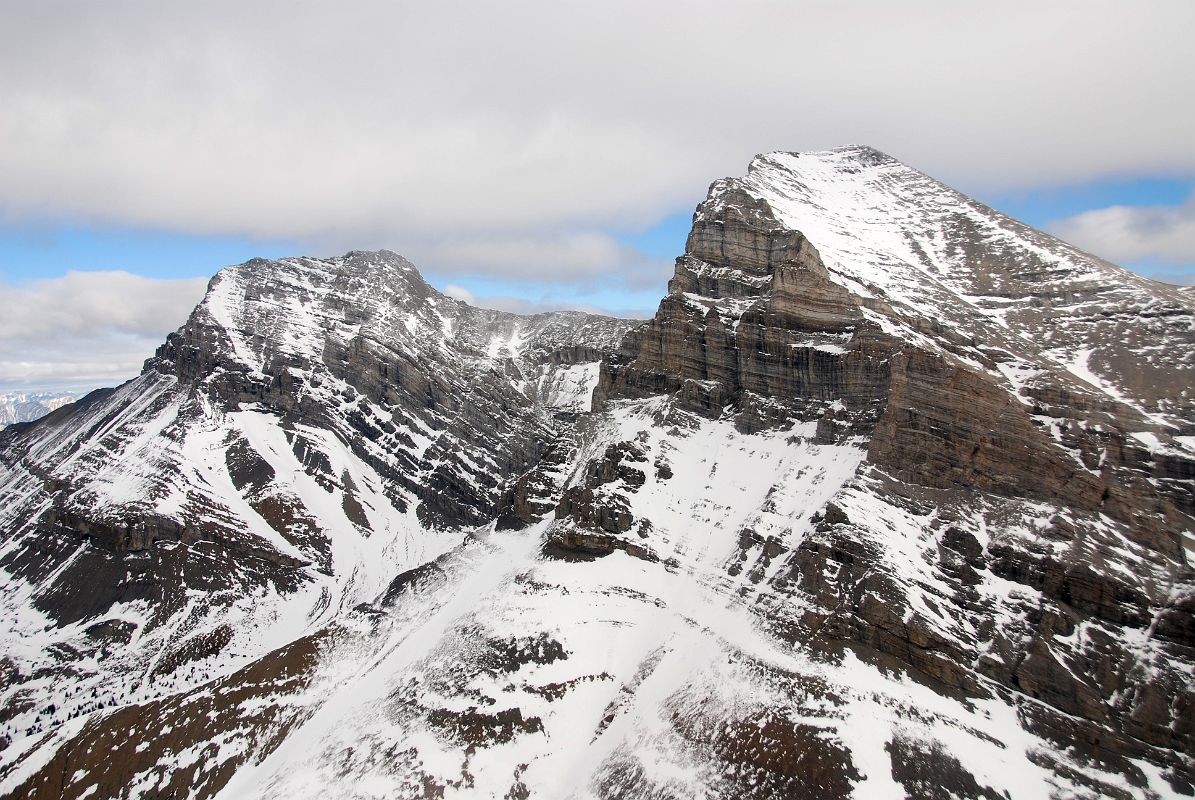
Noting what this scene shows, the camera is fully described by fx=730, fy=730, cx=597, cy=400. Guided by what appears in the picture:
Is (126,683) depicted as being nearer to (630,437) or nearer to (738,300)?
(630,437)

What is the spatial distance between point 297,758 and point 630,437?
65472 mm

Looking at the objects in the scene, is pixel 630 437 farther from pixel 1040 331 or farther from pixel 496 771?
pixel 1040 331

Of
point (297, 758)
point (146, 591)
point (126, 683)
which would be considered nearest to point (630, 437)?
point (297, 758)

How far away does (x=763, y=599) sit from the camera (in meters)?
88.1

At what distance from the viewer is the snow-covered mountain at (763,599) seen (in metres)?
70.5

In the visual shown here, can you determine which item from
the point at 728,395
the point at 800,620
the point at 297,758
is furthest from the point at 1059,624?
the point at 297,758

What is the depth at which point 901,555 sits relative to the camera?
83250mm

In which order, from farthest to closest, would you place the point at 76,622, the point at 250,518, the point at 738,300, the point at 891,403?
the point at 250,518, the point at 76,622, the point at 738,300, the point at 891,403

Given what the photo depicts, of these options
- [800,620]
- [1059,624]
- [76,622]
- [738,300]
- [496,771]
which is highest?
[738,300]

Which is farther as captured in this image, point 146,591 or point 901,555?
point 146,591

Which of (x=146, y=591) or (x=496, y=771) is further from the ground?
(x=496, y=771)

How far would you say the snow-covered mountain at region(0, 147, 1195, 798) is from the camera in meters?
70.5

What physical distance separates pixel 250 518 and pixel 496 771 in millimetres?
126846

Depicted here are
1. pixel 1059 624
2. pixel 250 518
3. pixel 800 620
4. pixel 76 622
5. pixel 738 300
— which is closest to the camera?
pixel 1059 624
